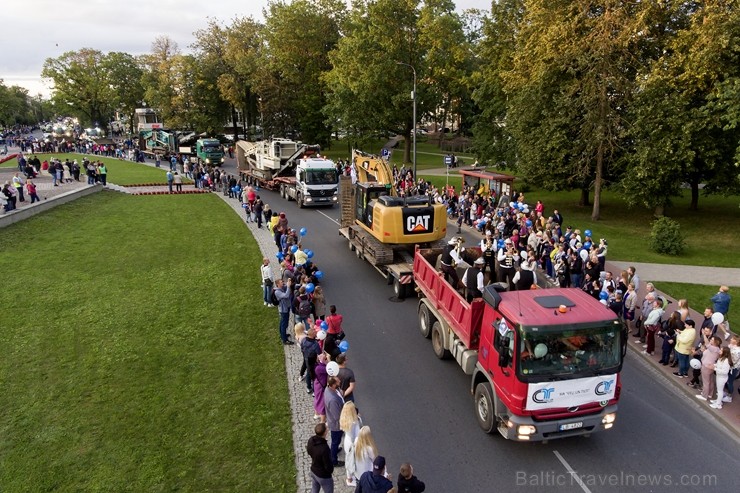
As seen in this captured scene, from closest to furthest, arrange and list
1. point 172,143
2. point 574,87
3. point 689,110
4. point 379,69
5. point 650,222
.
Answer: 1. point 689,110
2. point 574,87
3. point 650,222
4. point 379,69
5. point 172,143

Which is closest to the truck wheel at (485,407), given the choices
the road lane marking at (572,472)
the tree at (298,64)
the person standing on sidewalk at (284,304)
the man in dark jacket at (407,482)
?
the road lane marking at (572,472)

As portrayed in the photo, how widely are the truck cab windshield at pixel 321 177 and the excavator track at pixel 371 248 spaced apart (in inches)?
392

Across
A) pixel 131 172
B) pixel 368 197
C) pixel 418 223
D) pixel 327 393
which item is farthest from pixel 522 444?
pixel 131 172

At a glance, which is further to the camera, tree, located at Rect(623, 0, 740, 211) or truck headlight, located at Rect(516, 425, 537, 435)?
tree, located at Rect(623, 0, 740, 211)

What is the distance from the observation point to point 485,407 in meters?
8.71

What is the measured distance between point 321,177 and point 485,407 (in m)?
21.4

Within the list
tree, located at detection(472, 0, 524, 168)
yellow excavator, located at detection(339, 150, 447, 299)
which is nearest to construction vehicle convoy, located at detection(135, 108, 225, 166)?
tree, located at detection(472, 0, 524, 168)

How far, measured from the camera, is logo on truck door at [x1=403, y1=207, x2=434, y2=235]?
15656 mm

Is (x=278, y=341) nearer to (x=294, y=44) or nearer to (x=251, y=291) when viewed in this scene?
(x=251, y=291)

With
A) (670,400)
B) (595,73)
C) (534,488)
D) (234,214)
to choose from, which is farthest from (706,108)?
(234,214)

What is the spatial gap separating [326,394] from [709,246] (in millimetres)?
20893

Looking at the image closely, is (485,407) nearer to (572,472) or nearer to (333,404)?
(572,472)

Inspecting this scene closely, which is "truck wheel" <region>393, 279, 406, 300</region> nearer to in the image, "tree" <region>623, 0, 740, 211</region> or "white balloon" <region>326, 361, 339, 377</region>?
"white balloon" <region>326, 361, 339, 377</region>

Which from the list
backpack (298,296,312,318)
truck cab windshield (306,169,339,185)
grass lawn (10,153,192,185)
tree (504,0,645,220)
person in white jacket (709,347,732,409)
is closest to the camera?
person in white jacket (709,347,732,409)
